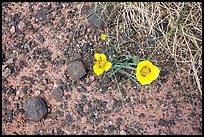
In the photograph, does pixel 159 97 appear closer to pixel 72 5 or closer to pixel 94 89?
pixel 94 89

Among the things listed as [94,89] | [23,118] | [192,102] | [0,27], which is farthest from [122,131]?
[0,27]

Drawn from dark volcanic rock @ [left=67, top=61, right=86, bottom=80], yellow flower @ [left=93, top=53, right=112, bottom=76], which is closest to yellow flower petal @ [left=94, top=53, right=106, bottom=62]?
yellow flower @ [left=93, top=53, right=112, bottom=76]

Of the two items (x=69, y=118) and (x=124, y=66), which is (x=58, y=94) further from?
(x=124, y=66)

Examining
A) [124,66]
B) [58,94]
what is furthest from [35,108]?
[124,66]

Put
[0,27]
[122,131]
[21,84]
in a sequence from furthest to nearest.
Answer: [0,27] < [21,84] < [122,131]

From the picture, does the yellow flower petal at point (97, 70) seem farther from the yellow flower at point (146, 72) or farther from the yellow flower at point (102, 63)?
the yellow flower at point (146, 72)

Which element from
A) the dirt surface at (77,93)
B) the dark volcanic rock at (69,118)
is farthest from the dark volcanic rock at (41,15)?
the dark volcanic rock at (69,118)

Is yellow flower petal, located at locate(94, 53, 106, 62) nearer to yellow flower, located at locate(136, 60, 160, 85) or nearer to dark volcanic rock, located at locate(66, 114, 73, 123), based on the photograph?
yellow flower, located at locate(136, 60, 160, 85)
